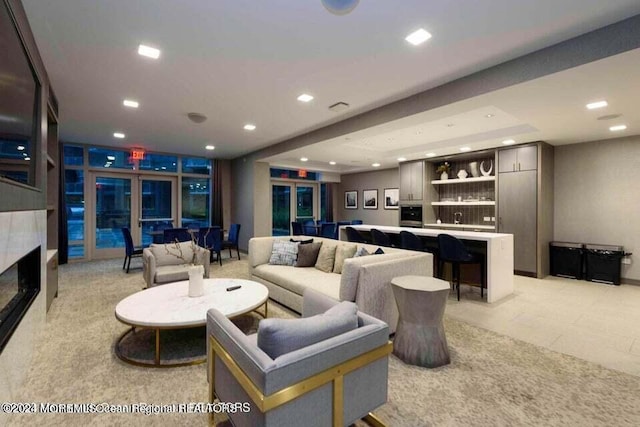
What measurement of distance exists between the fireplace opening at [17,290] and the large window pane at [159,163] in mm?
5731

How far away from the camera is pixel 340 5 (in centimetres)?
213

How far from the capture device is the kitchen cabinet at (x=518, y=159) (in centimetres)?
553

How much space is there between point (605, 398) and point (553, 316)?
1.76 m

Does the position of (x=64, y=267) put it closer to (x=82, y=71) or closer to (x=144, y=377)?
(x=82, y=71)

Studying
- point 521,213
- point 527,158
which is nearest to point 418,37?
point 527,158

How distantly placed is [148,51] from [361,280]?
9.79ft

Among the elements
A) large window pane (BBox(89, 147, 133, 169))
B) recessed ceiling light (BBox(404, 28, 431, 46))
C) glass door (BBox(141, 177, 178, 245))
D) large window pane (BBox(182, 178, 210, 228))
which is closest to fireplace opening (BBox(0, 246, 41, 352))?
recessed ceiling light (BBox(404, 28, 431, 46))

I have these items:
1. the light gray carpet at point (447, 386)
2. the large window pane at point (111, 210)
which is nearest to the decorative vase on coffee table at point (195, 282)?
the light gray carpet at point (447, 386)

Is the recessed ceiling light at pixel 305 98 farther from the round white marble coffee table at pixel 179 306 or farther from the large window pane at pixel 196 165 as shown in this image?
the large window pane at pixel 196 165

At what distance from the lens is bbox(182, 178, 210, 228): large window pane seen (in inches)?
333

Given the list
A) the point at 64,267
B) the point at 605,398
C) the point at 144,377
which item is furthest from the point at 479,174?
the point at 64,267

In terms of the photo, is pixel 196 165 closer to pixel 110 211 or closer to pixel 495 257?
pixel 110 211

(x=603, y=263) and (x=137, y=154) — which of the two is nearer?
(x=603, y=263)

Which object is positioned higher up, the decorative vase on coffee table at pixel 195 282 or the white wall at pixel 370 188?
the white wall at pixel 370 188
